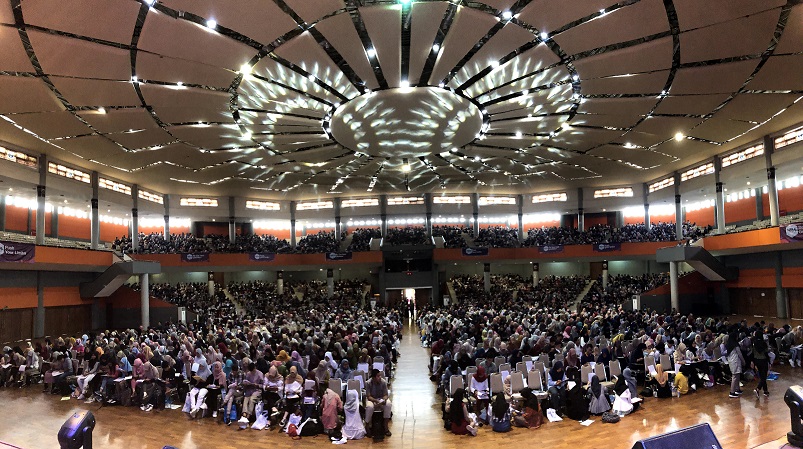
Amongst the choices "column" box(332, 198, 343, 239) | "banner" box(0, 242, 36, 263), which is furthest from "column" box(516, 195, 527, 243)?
"banner" box(0, 242, 36, 263)

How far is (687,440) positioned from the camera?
3795 mm

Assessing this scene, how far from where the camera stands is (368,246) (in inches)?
1563

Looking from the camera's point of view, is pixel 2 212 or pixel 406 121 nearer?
pixel 406 121

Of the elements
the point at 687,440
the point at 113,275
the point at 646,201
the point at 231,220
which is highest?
the point at 646,201

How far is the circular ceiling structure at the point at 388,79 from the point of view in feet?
38.0

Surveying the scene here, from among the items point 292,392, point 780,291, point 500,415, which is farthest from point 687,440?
point 780,291

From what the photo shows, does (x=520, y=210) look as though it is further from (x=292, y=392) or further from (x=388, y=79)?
(x=292, y=392)

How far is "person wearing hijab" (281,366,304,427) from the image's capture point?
9852mm

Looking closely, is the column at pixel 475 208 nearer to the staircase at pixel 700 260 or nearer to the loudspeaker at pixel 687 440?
the staircase at pixel 700 260

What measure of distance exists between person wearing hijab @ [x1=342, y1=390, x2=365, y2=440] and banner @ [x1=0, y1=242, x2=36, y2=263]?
696 inches

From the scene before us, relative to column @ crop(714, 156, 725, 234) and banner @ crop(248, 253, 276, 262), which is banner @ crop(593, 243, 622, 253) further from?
banner @ crop(248, 253, 276, 262)

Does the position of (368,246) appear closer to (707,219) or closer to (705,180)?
(705,180)

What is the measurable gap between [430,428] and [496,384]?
1.61 metres

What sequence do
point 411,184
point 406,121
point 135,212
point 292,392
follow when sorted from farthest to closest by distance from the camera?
1. point 411,184
2. point 135,212
3. point 406,121
4. point 292,392
